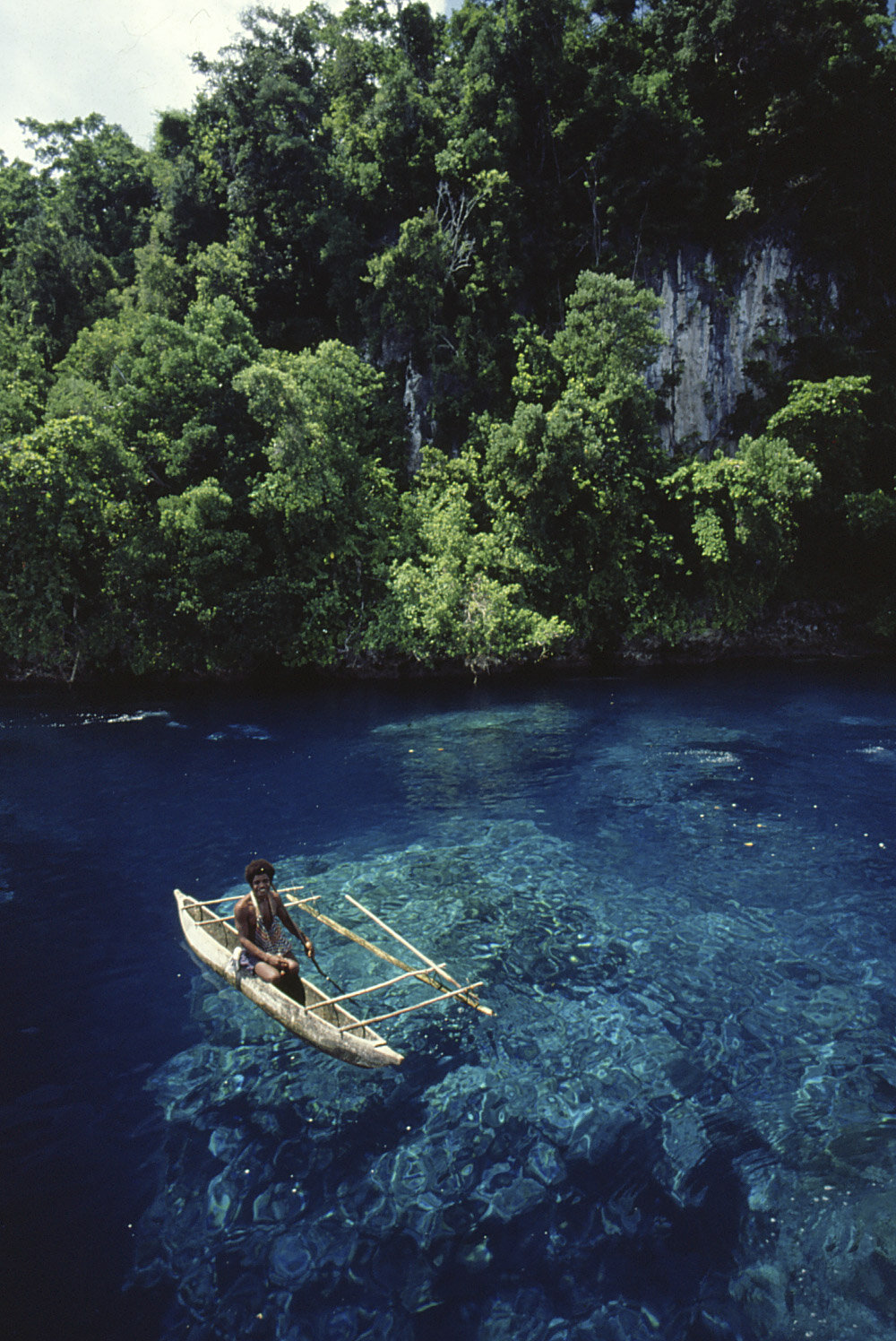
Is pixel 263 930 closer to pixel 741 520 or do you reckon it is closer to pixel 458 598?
pixel 458 598

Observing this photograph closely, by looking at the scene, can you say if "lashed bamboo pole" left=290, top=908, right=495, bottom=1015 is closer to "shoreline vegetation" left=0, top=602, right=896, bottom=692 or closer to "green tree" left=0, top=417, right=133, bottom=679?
"shoreline vegetation" left=0, top=602, right=896, bottom=692

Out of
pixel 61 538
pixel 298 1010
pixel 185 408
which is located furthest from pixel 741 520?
pixel 61 538

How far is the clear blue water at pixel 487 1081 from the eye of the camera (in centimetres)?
624

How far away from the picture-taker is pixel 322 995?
28.9 ft

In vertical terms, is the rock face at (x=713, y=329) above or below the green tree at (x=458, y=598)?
above

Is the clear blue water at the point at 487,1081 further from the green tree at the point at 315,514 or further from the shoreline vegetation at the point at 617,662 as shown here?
the shoreline vegetation at the point at 617,662

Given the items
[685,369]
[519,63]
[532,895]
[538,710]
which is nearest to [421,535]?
[538,710]

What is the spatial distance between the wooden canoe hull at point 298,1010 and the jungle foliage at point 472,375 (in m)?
18.4

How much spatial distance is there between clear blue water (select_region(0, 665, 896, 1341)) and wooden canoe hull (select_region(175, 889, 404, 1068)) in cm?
62

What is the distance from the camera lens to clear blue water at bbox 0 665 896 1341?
246 inches

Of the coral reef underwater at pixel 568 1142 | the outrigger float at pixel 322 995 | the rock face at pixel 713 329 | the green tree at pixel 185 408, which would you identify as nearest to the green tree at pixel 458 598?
the green tree at pixel 185 408

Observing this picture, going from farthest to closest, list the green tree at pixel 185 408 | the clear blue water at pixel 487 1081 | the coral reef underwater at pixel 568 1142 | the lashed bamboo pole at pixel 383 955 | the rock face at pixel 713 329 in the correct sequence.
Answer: the rock face at pixel 713 329, the green tree at pixel 185 408, the lashed bamboo pole at pixel 383 955, the clear blue water at pixel 487 1081, the coral reef underwater at pixel 568 1142

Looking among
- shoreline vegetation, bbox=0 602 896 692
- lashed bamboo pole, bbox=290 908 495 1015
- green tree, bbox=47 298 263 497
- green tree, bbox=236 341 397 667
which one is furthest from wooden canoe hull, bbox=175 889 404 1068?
green tree, bbox=47 298 263 497

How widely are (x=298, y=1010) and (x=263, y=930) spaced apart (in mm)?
1209
